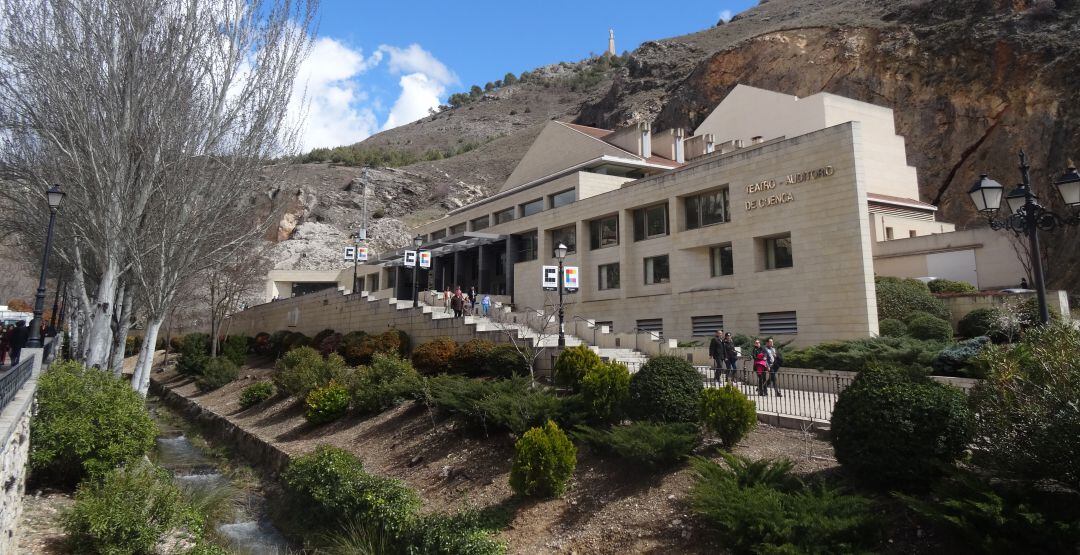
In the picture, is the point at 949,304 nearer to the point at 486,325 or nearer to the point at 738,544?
the point at 486,325

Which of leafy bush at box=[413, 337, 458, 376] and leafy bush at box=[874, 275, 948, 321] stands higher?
leafy bush at box=[874, 275, 948, 321]

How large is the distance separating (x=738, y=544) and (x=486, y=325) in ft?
53.0

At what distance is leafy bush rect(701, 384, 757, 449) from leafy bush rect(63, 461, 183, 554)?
27.2 feet

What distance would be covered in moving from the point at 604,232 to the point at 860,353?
638 inches

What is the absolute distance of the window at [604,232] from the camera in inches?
1253

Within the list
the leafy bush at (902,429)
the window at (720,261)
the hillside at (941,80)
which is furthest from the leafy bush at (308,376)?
the hillside at (941,80)

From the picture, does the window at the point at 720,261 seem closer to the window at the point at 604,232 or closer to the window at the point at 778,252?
the window at the point at 778,252

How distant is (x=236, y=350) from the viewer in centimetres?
3381

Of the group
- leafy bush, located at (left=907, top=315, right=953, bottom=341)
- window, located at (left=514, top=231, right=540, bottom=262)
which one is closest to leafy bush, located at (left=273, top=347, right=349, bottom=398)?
window, located at (left=514, top=231, right=540, bottom=262)

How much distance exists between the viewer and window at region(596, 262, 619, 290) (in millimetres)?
31266

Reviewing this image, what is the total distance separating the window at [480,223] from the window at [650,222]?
1542 cm

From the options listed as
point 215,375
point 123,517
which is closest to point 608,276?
point 215,375

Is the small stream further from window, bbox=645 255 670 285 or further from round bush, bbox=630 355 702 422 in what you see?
window, bbox=645 255 670 285

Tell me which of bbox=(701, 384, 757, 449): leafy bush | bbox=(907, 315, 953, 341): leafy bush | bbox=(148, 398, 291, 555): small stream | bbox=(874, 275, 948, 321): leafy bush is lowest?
bbox=(148, 398, 291, 555): small stream
